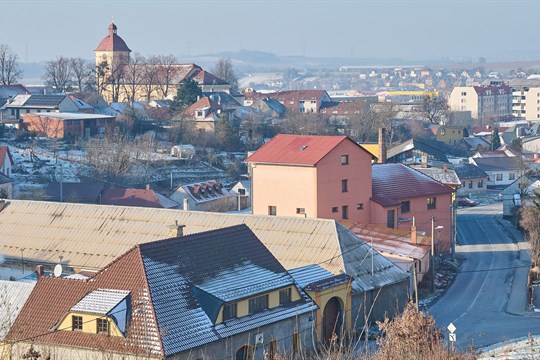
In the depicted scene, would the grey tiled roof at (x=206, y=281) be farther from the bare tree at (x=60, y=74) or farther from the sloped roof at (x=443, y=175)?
the bare tree at (x=60, y=74)

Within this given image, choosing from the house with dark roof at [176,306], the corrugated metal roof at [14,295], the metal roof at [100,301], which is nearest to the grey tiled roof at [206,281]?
the house with dark roof at [176,306]

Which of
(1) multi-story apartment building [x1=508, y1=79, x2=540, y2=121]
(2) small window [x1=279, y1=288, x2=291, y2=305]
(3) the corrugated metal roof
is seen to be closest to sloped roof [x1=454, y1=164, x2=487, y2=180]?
(2) small window [x1=279, y1=288, x2=291, y2=305]

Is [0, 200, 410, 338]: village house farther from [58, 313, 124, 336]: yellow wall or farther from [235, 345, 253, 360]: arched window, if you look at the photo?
[58, 313, 124, 336]: yellow wall

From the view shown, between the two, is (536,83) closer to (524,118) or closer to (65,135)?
→ (524,118)

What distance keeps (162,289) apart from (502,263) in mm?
17899

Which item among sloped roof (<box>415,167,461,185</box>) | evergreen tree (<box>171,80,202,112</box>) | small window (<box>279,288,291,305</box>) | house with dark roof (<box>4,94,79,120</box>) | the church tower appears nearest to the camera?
small window (<box>279,288,291,305</box>)

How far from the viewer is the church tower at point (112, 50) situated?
95062 mm

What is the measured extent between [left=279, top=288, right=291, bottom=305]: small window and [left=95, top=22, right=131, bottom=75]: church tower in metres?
74.0

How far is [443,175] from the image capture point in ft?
132

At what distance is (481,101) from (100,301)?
109583 mm

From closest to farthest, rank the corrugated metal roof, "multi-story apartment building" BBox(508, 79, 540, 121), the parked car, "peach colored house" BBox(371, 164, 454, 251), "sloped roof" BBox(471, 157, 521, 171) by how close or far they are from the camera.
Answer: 1. the corrugated metal roof
2. "peach colored house" BBox(371, 164, 454, 251)
3. the parked car
4. "sloped roof" BBox(471, 157, 521, 171)
5. "multi-story apartment building" BBox(508, 79, 540, 121)

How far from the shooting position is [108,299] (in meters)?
18.9

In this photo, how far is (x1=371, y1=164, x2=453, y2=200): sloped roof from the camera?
36844 millimetres

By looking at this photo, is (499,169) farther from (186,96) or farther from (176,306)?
(176,306)
